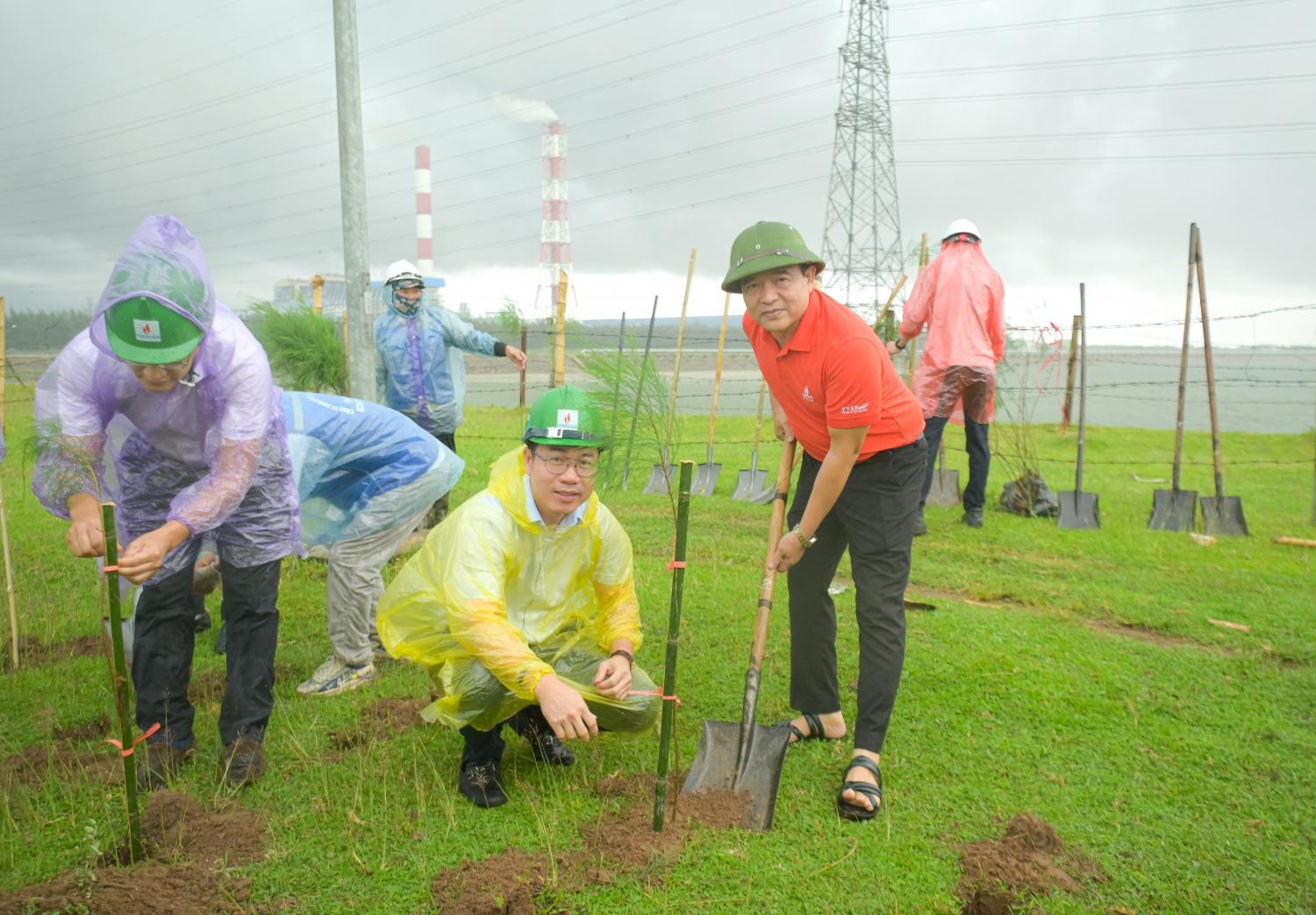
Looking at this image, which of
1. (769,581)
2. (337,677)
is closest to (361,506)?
(337,677)

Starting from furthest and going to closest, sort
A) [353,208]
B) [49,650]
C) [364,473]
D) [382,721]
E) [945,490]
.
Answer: [945,490], [353,208], [49,650], [364,473], [382,721]

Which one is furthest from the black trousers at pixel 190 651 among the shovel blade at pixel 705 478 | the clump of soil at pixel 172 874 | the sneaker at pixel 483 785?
the shovel blade at pixel 705 478

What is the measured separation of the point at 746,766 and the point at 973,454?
492cm

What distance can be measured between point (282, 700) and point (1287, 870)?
3.64 meters

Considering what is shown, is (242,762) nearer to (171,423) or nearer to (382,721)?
(382,721)

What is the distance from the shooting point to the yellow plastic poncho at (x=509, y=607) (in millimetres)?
2691

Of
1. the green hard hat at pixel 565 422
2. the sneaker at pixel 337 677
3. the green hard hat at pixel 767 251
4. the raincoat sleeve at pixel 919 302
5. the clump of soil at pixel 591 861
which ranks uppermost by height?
the raincoat sleeve at pixel 919 302

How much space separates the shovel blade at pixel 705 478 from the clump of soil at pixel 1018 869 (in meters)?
6.25

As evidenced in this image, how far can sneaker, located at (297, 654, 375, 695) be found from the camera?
3875mm

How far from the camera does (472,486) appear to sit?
28.3 ft

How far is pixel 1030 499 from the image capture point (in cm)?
775

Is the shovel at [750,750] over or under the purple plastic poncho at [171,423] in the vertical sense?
under

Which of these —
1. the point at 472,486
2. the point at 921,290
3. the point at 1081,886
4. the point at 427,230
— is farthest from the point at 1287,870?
the point at 427,230

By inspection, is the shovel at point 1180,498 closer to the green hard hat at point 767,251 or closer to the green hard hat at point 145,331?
the green hard hat at point 767,251
